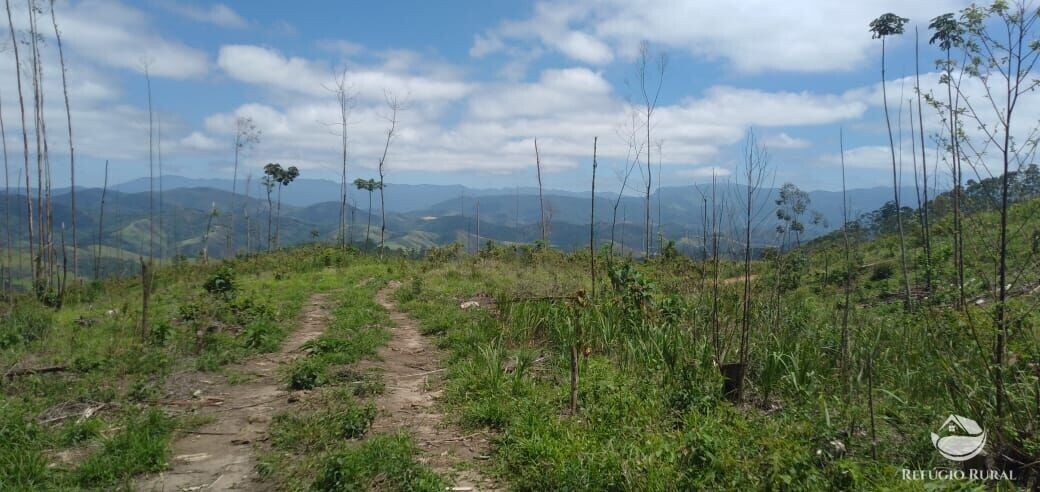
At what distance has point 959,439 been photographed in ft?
10.7

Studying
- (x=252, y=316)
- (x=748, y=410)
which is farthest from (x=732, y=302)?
(x=252, y=316)

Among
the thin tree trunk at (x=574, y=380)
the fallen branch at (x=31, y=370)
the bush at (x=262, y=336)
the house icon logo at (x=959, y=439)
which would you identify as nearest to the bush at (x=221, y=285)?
the bush at (x=262, y=336)

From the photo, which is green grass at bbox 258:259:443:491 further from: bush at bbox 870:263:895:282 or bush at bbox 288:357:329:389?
bush at bbox 870:263:895:282

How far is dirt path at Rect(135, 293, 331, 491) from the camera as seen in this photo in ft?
11.6

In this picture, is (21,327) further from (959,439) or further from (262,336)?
(959,439)

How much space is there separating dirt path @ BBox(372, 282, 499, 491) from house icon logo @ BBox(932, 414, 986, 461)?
8.80 ft

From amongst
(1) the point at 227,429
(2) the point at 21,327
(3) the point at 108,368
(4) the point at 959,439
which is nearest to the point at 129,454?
(1) the point at 227,429

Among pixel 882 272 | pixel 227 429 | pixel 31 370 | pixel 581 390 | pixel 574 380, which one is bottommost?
pixel 227 429

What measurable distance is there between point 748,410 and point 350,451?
9.97 ft

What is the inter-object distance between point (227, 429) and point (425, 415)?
159 cm

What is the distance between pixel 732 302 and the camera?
6691 mm

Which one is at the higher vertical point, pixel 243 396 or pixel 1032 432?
pixel 1032 432

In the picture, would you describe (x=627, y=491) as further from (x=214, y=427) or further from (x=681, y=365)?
(x=214, y=427)

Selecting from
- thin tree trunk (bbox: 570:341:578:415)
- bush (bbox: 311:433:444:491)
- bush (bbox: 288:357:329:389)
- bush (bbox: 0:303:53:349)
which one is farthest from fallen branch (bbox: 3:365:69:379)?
thin tree trunk (bbox: 570:341:578:415)
